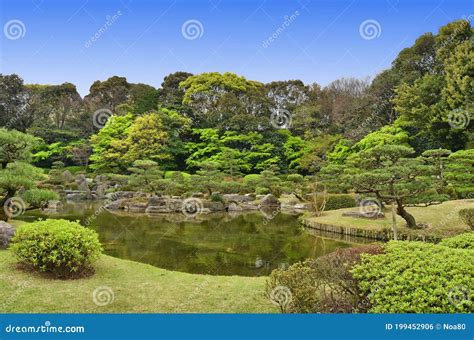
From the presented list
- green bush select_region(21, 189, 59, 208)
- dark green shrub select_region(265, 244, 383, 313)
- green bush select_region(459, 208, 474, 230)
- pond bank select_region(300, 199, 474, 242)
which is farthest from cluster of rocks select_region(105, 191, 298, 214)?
dark green shrub select_region(265, 244, 383, 313)

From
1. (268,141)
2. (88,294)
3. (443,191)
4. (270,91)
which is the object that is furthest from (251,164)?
(88,294)

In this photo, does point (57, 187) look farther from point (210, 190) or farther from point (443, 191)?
point (443, 191)

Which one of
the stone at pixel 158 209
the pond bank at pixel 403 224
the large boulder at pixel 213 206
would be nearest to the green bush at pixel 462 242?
the pond bank at pixel 403 224

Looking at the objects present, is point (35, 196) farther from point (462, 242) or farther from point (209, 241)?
point (462, 242)

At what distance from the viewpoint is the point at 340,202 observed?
16203mm

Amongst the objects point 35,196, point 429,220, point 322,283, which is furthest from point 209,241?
point 322,283

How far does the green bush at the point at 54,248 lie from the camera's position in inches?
225

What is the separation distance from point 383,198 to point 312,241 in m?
2.26

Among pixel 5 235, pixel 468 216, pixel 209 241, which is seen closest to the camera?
pixel 5 235

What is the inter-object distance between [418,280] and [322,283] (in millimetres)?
1057

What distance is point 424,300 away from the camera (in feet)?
12.0

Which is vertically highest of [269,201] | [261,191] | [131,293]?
[261,191]

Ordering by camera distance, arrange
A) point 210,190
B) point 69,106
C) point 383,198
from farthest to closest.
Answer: point 69,106 → point 210,190 → point 383,198

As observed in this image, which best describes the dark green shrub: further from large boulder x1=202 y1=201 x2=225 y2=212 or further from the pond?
large boulder x1=202 y1=201 x2=225 y2=212
